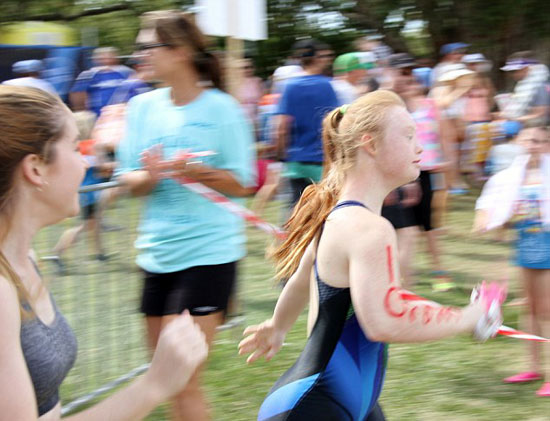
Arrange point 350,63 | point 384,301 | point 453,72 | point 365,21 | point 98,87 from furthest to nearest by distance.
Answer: point 365,21, point 453,72, point 98,87, point 350,63, point 384,301

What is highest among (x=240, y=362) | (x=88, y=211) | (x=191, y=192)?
(x=191, y=192)

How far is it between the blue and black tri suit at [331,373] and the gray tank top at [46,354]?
2.50 ft

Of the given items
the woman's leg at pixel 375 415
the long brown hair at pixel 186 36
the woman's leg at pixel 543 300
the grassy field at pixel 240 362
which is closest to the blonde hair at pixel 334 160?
the woman's leg at pixel 375 415

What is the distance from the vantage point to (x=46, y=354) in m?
1.77

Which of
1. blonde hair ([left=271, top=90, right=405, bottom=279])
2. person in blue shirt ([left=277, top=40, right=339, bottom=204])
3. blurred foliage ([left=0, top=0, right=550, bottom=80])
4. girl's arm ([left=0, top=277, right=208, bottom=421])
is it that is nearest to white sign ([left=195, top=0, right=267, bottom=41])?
person in blue shirt ([left=277, top=40, right=339, bottom=204])

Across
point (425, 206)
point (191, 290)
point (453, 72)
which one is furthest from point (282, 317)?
point (453, 72)

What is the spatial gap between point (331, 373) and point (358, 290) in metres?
0.28

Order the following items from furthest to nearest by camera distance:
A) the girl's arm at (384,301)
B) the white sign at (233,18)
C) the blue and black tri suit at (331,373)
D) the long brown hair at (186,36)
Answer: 1. the white sign at (233,18)
2. the long brown hair at (186,36)
3. the blue and black tri suit at (331,373)
4. the girl's arm at (384,301)

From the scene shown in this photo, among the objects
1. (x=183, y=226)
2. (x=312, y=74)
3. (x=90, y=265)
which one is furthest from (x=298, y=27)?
(x=183, y=226)

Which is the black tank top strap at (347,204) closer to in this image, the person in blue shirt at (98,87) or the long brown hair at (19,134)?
the long brown hair at (19,134)

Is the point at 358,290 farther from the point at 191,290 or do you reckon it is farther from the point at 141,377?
the point at 191,290

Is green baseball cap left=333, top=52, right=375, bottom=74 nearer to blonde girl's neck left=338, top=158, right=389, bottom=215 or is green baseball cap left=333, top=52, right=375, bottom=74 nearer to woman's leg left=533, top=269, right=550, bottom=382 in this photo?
woman's leg left=533, top=269, right=550, bottom=382

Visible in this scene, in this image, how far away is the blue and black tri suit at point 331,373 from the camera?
2428 millimetres

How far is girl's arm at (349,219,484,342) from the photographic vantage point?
7.61 ft
